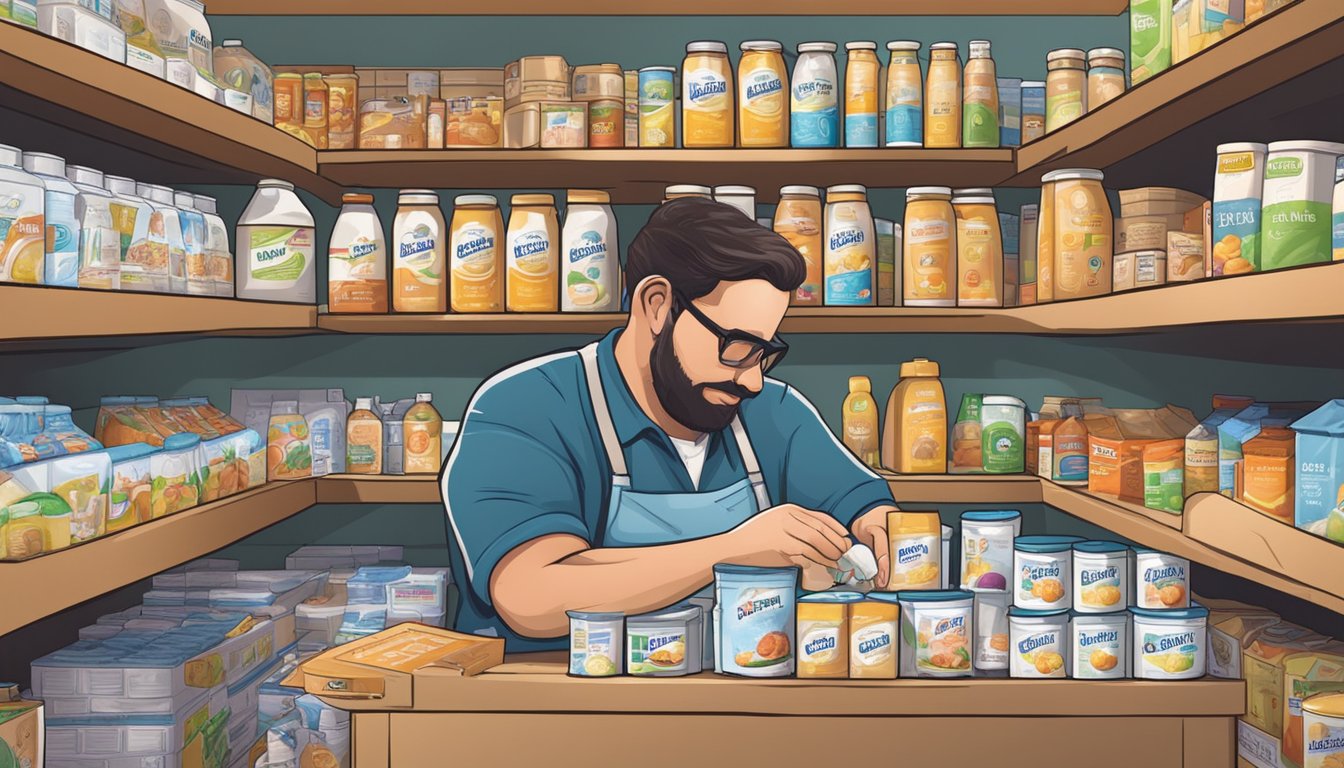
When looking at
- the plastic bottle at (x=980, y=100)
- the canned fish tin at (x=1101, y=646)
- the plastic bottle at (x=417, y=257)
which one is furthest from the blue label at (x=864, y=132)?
the canned fish tin at (x=1101, y=646)

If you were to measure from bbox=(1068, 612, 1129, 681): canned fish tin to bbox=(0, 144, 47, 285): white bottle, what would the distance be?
1.93 meters

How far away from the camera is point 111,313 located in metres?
1.78

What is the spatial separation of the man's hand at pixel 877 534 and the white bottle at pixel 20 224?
1.95 meters

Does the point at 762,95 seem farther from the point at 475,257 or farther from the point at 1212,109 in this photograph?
the point at 1212,109

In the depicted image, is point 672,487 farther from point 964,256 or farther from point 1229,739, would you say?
point 1229,739

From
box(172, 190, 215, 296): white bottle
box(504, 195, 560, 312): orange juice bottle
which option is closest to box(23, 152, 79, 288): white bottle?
box(172, 190, 215, 296): white bottle

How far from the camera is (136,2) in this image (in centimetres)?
208

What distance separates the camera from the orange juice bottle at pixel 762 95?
8.80 feet

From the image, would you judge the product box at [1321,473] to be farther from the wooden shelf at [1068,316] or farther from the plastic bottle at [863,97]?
the plastic bottle at [863,97]

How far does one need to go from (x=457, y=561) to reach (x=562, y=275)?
2.74 ft

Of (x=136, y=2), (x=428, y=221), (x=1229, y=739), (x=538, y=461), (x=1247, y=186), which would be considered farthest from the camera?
(x=428, y=221)

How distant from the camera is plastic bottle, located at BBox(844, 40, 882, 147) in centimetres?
271

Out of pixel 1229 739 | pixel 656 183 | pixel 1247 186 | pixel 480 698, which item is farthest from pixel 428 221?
pixel 1229 739

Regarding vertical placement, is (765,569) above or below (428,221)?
below
